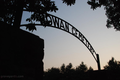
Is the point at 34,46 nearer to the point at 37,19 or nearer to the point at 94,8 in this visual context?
the point at 37,19

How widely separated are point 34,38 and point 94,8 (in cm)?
1104

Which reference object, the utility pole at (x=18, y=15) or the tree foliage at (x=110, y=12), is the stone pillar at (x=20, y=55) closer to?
the utility pole at (x=18, y=15)

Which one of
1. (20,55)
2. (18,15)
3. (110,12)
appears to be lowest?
(20,55)

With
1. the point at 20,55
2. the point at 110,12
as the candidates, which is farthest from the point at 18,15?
the point at 110,12

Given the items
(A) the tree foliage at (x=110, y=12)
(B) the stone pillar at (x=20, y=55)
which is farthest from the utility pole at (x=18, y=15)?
(A) the tree foliage at (x=110, y=12)

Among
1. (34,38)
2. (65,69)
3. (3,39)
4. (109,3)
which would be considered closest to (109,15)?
(109,3)

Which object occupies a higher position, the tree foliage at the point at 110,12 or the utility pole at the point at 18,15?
the tree foliage at the point at 110,12

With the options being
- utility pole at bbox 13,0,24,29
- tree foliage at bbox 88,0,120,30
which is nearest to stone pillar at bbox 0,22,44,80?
utility pole at bbox 13,0,24,29

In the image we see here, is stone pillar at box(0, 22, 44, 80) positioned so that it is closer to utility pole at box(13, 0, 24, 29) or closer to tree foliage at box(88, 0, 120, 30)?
utility pole at box(13, 0, 24, 29)

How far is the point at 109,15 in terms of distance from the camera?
533 inches

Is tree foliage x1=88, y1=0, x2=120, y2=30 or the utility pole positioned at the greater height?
tree foliage x1=88, y1=0, x2=120, y2=30

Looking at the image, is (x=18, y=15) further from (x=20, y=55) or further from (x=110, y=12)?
(x=110, y=12)

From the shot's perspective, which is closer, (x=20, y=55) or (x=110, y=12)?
(x=20, y=55)

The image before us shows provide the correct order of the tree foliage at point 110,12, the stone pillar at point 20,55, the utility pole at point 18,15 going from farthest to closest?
1. the tree foliage at point 110,12
2. the utility pole at point 18,15
3. the stone pillar at point 20,55
